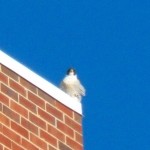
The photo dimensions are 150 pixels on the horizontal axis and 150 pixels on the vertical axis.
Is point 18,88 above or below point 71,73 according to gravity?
below

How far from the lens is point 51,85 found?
1527 centimetres

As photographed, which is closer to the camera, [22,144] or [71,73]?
[22,144]

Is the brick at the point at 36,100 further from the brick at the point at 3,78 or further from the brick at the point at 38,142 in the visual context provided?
the brick at the point at 38,142

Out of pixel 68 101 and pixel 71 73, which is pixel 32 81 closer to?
pixel 68 101

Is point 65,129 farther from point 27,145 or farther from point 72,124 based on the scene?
point 27,145

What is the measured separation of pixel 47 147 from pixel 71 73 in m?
2.89

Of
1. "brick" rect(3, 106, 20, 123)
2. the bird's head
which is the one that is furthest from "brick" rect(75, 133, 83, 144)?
the bird's head

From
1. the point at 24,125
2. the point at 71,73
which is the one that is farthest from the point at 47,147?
the point at 71,73

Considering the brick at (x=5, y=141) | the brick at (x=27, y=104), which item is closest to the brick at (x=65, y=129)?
the brick at (x=27, y=104)

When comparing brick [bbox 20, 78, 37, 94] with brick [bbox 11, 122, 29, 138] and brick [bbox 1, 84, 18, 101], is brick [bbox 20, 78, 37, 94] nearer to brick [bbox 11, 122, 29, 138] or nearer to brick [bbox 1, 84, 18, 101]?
brick [bbox 1, 84, 18, 101]

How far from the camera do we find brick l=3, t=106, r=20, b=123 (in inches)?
576

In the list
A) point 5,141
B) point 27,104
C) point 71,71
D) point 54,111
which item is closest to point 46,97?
point 54,111

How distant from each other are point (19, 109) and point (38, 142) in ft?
1.14

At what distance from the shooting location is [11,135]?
14.5 m
